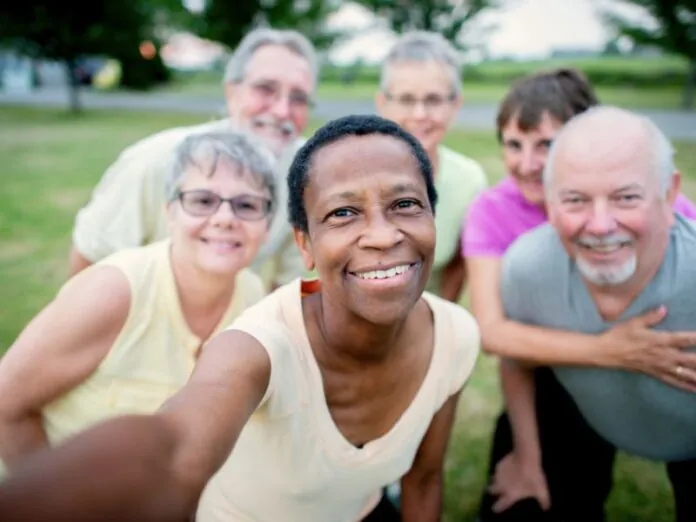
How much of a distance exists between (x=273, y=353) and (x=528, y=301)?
1.42 metres

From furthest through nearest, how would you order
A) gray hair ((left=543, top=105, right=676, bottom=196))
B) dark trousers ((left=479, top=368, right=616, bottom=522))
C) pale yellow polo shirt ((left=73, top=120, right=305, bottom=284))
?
1. pale yellow polo shirt ((left=73, top=120, right=305, bottom=284))
2. dark trousers ((left=479, top=368, right=616, bottom=522))
3. gray hair ((left=543, top=105, right=676, bottom=196))

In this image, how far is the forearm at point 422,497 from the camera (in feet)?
8.62

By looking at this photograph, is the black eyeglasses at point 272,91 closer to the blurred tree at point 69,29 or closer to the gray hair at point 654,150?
the gray hair at point 654,150

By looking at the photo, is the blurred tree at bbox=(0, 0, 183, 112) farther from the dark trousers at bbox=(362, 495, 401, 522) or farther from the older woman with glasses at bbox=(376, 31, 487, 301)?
the dark trousers at bbox=(362, 495, 401, 522)

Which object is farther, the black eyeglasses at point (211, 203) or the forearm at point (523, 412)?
the forearm at point (523, 412)

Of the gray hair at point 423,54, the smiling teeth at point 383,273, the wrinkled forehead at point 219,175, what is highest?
the gray hair at point 423,54

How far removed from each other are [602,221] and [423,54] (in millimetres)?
1790

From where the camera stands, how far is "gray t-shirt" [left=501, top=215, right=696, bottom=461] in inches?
105

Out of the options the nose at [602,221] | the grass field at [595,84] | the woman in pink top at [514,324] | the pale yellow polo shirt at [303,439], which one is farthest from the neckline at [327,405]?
the grass field at [595,84]

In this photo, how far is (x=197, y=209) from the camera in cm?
273

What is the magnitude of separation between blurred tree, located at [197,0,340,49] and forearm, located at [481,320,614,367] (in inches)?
934

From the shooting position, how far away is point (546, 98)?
330 cm

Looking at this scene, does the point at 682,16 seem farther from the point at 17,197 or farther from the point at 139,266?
the point at 139,266

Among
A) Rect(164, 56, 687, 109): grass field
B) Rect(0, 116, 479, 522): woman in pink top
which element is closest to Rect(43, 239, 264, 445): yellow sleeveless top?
Rect(0, 116, 479, 522): woman in pink top
